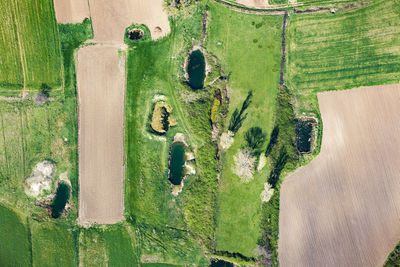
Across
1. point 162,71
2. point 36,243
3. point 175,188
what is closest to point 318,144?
point 175,188

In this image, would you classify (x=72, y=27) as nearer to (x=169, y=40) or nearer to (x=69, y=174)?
(x=169, y=40)

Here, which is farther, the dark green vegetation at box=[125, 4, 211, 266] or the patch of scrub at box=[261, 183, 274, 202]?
the dark green vegetation at box=[125, 4, 211, 266]

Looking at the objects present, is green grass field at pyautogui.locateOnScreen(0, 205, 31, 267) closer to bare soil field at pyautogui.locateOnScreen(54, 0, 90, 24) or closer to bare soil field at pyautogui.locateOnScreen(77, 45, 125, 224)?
bare soil field at pyautogui.locateOnScreen(77, 45, 125, 224)

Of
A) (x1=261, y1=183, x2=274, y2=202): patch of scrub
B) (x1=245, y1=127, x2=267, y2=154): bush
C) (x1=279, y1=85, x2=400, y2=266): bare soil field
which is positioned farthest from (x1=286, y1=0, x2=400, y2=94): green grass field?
(x1=261, y1=183, x2=274, y2=202): patch of scrub

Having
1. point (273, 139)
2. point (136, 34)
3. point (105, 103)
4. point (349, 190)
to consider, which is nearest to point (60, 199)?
point (105, 103)

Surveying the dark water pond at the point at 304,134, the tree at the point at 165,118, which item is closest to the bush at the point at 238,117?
the dark water pond at the point at 304,134
